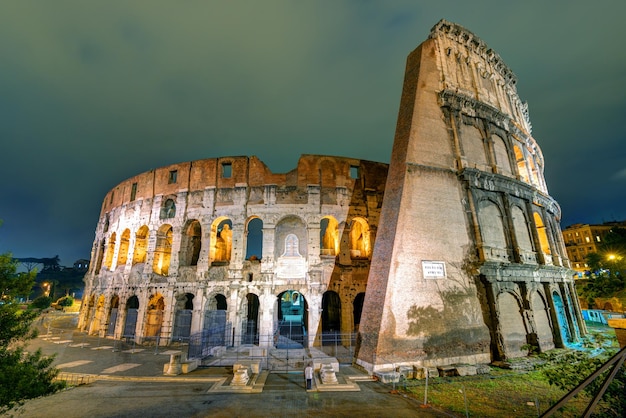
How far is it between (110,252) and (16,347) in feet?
68.3

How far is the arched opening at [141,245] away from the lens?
845 inches

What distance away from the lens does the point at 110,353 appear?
1522 cm

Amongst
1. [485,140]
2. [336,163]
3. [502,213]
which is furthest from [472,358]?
[336,163]

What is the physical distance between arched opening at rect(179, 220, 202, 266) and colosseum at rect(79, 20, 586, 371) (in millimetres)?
94

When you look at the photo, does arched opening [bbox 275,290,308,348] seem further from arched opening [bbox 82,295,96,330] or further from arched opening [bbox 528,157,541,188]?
arched opening [bbox 528,157,541,188]

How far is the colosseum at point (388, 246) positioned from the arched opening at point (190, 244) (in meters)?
0.09

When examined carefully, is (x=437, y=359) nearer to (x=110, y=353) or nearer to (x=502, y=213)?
(x=502, y=213)

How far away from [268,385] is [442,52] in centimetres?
2109

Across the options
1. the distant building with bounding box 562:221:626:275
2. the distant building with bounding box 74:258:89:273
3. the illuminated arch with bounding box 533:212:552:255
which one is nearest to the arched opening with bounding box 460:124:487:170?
the illuminated arch with bounding box 533:212:552:255


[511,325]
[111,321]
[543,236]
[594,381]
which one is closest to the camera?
[594,381]

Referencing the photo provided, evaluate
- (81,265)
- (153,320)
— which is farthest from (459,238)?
(81,265)

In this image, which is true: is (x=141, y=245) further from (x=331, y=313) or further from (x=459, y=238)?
(x=459, y=238)

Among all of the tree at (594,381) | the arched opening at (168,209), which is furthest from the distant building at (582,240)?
the arched opening at (168,209)

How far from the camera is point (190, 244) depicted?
20.9 meters
